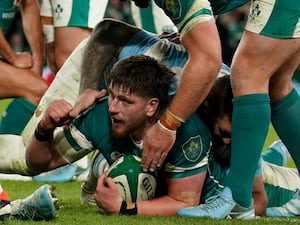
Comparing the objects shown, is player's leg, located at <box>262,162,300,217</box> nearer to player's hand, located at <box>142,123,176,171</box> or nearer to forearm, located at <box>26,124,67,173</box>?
player's hand, located at <box>142,123,176,171</box>

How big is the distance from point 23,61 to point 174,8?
228 centimetres

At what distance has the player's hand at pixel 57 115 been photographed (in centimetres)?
445

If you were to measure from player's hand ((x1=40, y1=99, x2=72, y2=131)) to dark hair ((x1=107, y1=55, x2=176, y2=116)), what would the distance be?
0.72 feet

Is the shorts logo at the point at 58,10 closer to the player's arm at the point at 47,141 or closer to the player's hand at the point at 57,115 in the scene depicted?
the player's arm at the point at 47,141

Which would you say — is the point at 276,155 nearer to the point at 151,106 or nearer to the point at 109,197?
the point at 151,106

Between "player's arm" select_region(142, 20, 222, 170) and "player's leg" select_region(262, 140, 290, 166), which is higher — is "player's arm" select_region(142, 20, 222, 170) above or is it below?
above

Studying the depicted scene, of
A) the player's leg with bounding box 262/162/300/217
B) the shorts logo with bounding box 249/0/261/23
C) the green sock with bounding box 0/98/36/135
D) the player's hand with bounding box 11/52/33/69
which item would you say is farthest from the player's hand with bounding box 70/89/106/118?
the player's hand with bounding box 11/52/33/69

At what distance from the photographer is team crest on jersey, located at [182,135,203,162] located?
14.8ft

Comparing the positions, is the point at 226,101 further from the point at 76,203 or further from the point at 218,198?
the point at 76,203

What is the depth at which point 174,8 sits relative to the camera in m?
4.41

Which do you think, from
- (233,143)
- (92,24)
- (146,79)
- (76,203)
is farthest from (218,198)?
(92,24)

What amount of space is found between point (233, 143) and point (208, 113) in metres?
0.26

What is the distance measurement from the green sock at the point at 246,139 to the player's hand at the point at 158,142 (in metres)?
0.29

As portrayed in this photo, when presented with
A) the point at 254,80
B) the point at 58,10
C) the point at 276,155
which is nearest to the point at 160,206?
the point at 254,80
